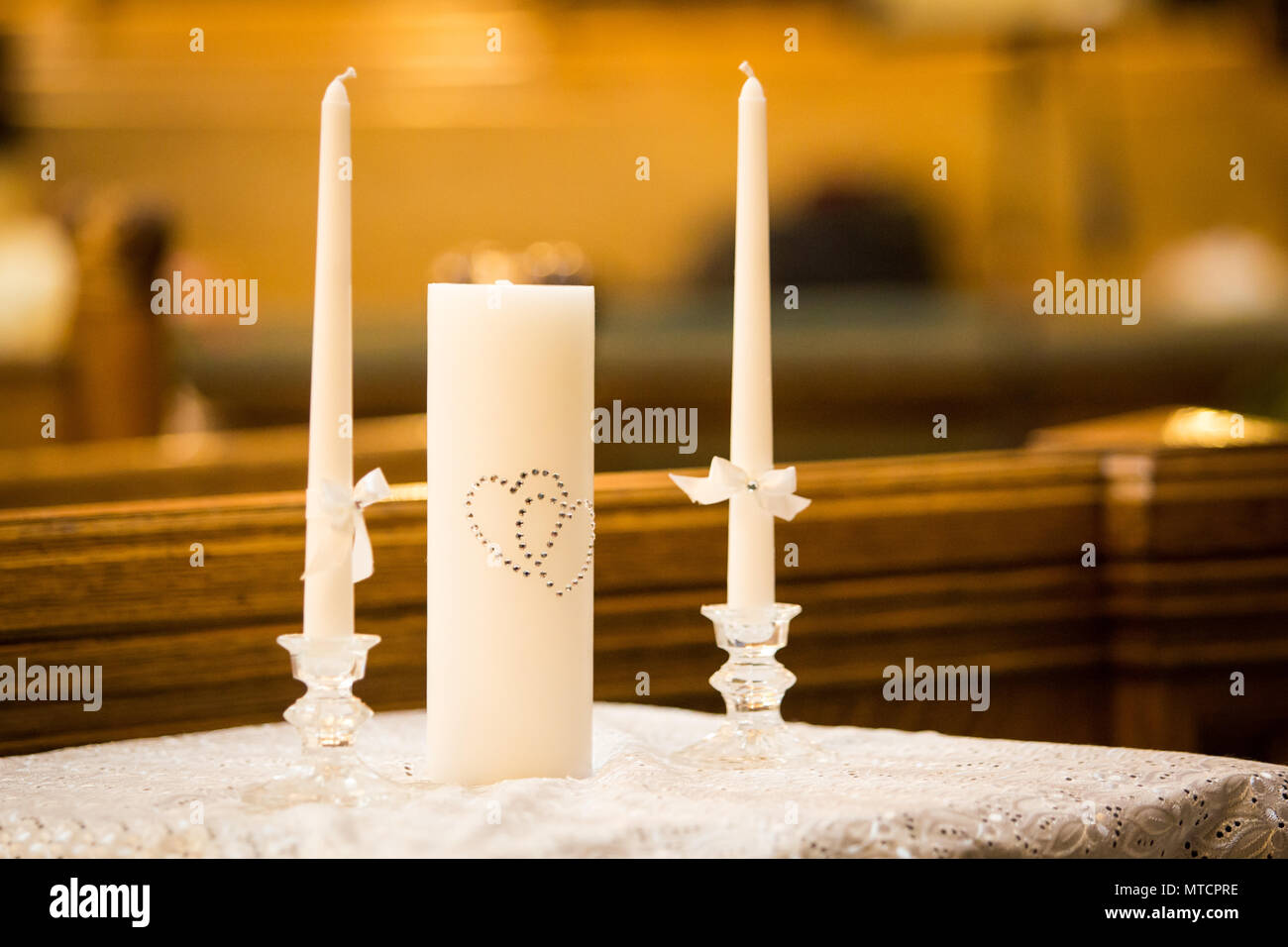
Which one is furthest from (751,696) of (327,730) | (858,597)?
(858,597)


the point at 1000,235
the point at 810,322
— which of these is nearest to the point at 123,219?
the point at 810,322

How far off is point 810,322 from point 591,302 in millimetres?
3793

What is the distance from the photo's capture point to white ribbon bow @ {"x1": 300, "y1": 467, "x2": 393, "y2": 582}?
0.68 m

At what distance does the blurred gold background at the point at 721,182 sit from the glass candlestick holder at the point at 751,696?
11.2 feet

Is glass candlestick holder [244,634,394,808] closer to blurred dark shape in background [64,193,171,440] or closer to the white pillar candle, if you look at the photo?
the white pillar candle

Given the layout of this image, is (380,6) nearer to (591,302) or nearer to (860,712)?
(860,712)

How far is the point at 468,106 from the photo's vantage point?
4.39 m

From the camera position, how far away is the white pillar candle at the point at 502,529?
0.72m

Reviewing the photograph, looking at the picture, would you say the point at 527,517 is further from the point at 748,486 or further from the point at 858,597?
Answer: the point at 858,597

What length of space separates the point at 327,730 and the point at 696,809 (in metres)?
0.17

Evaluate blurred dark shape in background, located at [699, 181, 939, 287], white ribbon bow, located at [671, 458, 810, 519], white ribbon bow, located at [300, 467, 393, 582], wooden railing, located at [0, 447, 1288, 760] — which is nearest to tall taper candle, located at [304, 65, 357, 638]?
white ribbon bow, located at [300, 467, 393, 582]

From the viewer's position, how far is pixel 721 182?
178 inches

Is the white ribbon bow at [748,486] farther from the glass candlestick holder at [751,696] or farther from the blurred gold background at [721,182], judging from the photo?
the blurred gold background at [721,182]

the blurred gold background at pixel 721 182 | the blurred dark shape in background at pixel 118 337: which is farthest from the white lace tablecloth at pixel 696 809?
the blurred gold background at pixel 721 182
